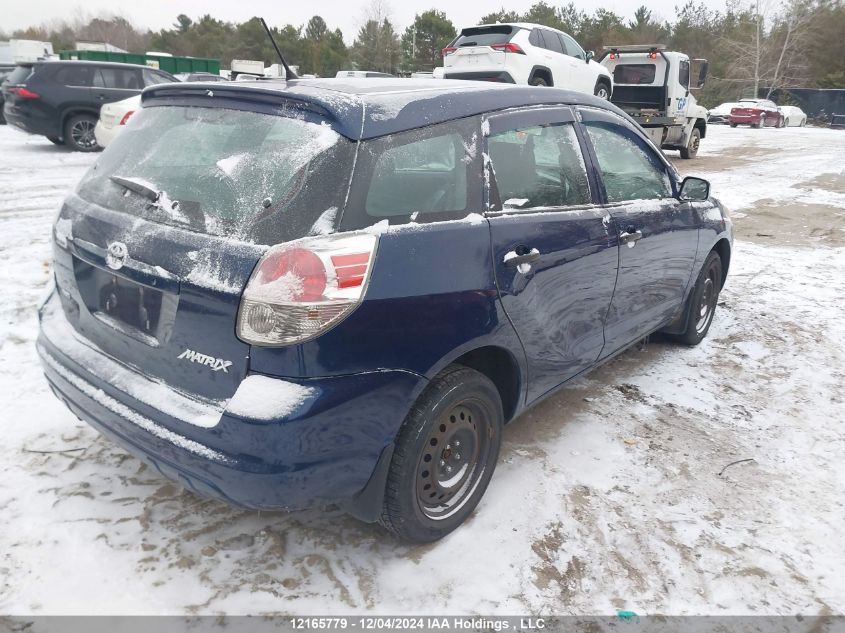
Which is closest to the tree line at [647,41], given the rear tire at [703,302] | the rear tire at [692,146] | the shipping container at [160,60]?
the shipping container at [160,60]

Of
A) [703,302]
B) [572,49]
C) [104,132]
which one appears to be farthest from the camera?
[572,49]

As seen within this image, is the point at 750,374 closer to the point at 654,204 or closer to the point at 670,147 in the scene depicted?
the point at 654,204

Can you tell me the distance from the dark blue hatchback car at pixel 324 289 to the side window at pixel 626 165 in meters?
0.42

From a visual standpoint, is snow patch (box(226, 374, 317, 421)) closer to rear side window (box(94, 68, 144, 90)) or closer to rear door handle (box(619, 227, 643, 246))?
rear door handle (box(619, 227, 643, 246))

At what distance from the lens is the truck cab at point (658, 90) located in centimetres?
1498

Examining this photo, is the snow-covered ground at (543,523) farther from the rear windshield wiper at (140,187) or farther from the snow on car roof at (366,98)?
the snow on car roof at (366,98)

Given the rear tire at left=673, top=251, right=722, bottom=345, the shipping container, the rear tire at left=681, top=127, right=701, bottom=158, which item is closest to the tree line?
the shipping container

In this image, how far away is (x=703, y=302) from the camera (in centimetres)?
477

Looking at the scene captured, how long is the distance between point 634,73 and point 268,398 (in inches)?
631

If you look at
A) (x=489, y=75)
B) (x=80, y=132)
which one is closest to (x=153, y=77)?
(x=80, y=132)

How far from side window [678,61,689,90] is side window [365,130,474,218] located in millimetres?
14876

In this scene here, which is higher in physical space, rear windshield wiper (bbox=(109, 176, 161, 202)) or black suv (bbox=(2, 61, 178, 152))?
black suv (bbox=(2, 61, 178, 152))

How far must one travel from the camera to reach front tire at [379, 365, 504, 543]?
7.68 ft

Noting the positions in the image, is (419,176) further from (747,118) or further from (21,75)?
(747,118)
